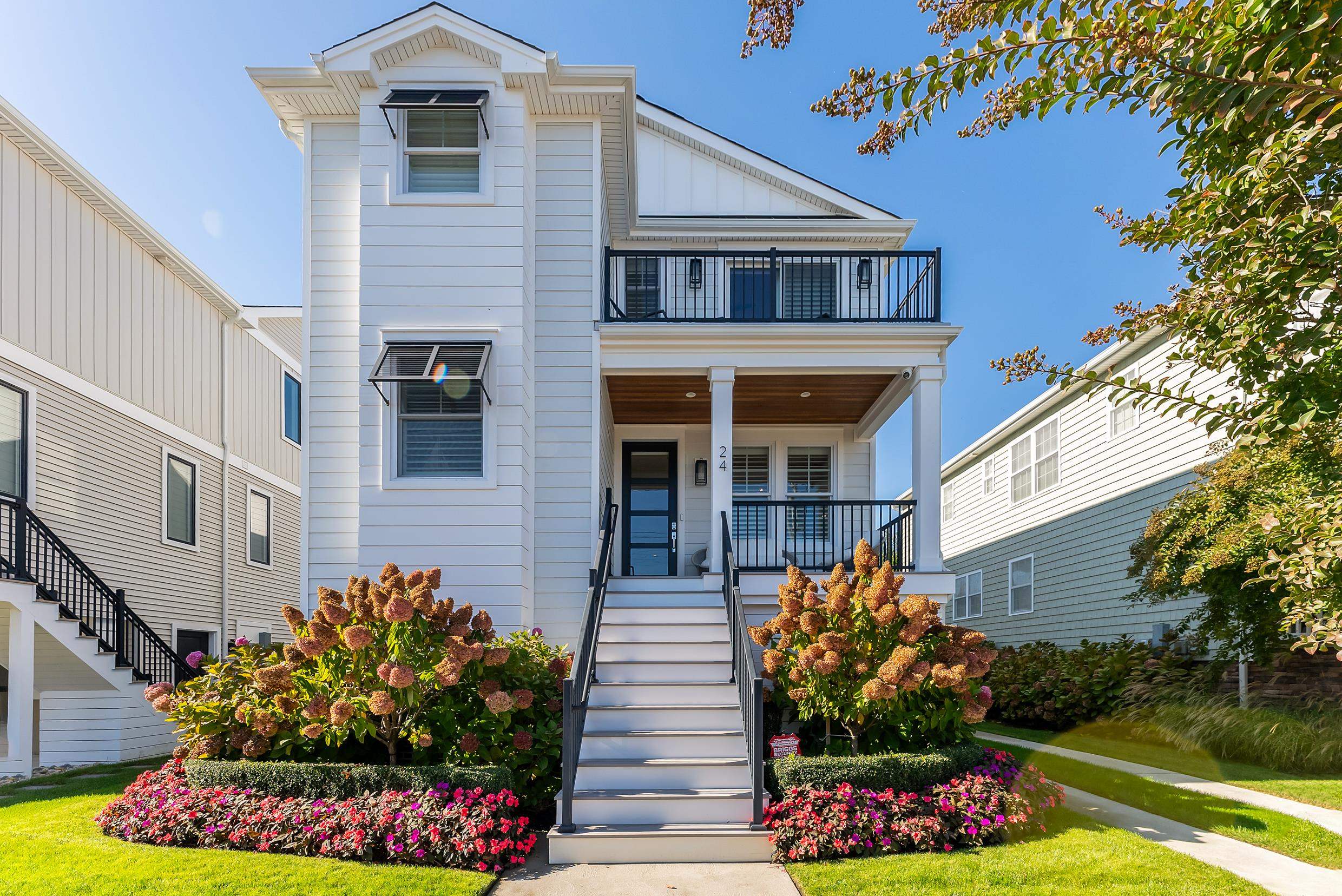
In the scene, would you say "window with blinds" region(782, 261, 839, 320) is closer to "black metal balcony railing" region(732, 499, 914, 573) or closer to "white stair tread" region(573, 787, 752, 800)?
"black metal balcony railing" region(732, 499, 914, 573)

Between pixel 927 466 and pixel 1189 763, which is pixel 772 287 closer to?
pixel 927 466

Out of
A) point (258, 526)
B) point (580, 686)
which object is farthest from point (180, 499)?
point (580, 686)

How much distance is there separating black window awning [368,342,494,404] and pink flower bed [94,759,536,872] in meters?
3.93

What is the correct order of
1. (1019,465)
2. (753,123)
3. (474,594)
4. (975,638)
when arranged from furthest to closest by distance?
1. (1019,465)
2. (753,123)
3. (474,594)
4. (975,638)

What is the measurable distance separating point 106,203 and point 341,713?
9.04 metres

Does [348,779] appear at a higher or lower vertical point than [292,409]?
lower

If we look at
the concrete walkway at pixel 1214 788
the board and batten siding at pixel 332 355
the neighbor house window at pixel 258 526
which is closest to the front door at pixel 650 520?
the board and batten siding at pixel 332 355

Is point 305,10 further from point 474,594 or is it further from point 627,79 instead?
point 474,594

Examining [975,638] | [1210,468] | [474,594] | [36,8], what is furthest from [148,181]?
[1210,468]

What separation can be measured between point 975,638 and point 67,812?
7268 mm

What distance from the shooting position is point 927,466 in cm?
971

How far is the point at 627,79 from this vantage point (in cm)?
941

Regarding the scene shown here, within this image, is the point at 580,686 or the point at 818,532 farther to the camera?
the point at 818,532

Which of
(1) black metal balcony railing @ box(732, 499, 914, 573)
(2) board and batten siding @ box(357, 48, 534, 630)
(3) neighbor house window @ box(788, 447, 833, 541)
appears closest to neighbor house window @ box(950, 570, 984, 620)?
(3) neighbor house window @ box(788, 447, 833, 541)
